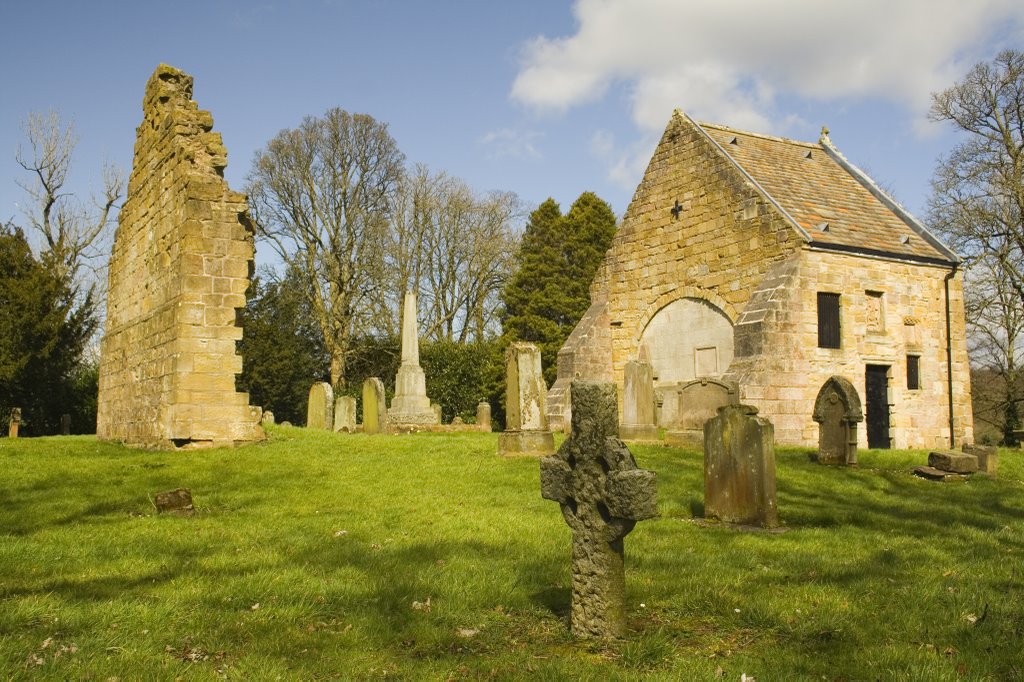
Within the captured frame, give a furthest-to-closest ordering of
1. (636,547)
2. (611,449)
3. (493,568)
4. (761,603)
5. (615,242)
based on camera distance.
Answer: (615,242), (636,547), (493,568), (761,603), (611,449)

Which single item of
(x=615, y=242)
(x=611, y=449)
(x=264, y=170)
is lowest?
(x=611, y=449)

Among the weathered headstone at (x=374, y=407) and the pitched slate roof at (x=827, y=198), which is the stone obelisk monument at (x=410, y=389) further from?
the pitched slate roof at (x=827, y=198)

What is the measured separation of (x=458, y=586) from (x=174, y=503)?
412cm

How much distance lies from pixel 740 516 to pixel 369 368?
28460mm

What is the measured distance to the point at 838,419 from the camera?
42.8 ft

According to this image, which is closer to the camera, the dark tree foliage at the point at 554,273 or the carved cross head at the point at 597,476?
the carved cross head at the point at 597,476

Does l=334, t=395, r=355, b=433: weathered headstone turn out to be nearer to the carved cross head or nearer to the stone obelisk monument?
the stone obelisk monument

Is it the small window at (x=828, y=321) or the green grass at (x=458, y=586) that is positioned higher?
the small window at (x=828, y=321)

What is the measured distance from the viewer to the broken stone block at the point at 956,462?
40.0 feet

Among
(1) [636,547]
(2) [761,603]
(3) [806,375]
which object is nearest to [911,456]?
(3) [806,375]

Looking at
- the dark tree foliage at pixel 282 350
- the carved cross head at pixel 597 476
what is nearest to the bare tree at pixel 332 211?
the dark tree foliage at pixel 282 350

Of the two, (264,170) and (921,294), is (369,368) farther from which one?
(921,294)

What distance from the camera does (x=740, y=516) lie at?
26.3ft

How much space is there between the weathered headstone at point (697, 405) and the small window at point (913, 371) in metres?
8.12
